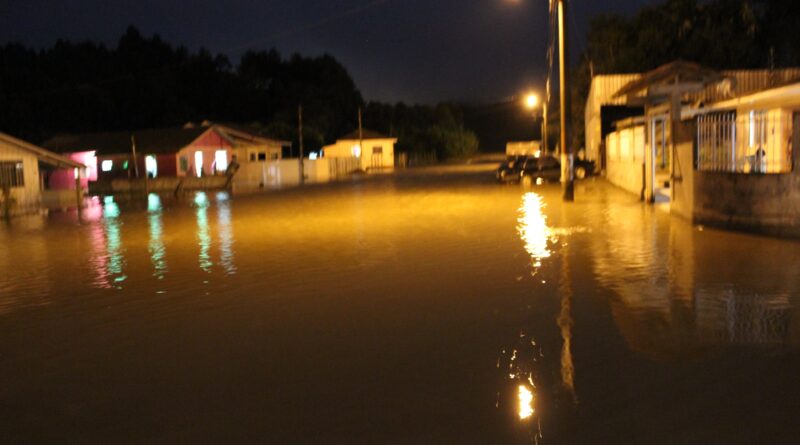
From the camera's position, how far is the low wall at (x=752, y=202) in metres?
16.0

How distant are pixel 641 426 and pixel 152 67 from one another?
9926 centimetres

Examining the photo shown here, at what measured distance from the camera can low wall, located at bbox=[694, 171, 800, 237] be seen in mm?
15977

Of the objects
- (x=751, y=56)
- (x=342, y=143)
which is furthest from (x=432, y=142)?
(x=751, y=56)

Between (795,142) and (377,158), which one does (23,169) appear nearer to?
(795,142)

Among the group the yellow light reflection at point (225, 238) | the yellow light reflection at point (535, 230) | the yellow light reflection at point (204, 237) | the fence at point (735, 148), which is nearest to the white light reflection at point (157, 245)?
the yellow light reflection at point (204, 237)

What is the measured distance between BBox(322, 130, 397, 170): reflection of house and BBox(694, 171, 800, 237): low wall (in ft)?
205

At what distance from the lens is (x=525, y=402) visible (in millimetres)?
6434

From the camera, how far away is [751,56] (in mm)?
50500

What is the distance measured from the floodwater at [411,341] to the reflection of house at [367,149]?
63.6 m

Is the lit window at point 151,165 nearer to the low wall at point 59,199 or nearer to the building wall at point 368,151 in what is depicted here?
the low wall at point 59,199

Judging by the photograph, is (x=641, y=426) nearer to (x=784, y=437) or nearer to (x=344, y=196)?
(x=784, y=437)

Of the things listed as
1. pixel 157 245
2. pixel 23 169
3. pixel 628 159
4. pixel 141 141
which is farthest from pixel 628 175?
pixel 141 141

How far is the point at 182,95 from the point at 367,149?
25.7m

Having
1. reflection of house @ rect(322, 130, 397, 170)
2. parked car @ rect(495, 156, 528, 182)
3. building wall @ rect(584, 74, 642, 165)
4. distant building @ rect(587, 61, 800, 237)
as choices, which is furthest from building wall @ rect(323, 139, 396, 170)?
distant building @ rect(587, 61, 800, 237)
